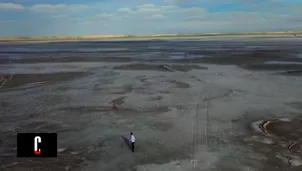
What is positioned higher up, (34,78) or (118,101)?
(34,78)

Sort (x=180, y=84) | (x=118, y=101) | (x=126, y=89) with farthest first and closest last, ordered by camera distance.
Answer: (x=180, y=84), (x=126, y=89), (x=118, y=101)

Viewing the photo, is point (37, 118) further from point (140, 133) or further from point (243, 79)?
point (243, 79)

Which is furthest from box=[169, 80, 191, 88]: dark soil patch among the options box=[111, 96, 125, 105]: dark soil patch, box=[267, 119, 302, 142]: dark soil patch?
box=[267, 119, 302, 142]: dark soil patch

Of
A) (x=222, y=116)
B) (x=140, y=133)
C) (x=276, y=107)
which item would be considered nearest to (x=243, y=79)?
(x=276, y=107)

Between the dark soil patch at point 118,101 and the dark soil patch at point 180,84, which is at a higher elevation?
the dark soil patch at point 180,84

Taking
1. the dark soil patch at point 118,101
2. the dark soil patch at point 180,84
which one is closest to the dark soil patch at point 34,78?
the dark soil patch at point 180,84

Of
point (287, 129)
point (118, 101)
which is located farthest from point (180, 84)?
point (287, 129)

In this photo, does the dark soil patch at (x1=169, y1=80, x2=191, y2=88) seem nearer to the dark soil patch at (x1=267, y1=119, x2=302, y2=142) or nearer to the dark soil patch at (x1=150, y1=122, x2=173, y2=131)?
the dark soil patch at (x1=150, y1=122, x2=173, y2=131)

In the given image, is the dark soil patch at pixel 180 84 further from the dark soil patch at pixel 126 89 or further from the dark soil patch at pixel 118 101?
the dark soil patch at pixel 118 101
